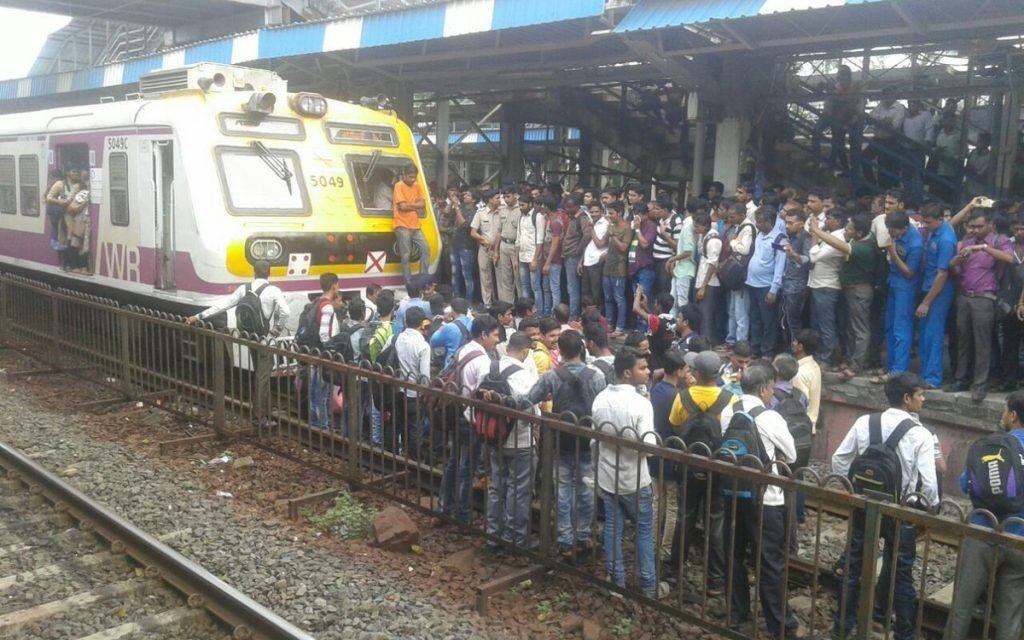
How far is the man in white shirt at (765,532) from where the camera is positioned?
15.7 ft

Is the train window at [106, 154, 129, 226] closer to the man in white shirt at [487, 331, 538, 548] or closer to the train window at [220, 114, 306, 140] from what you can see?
the train window at [220, 114, 306, 140]

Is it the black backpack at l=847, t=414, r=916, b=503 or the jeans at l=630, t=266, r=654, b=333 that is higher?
the jeans at l=630, t=266, r=654, b=333


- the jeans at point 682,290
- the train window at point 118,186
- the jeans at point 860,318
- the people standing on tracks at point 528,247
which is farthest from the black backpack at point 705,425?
the train window at point 118,186

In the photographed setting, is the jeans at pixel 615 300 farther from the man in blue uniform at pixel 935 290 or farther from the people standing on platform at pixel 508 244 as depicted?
the man in blue uniform at pixel 935 290

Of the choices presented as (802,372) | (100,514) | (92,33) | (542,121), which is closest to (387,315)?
(100,514)

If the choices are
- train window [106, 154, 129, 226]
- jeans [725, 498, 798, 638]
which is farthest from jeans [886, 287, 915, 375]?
train window [106, 154, 129, 226]

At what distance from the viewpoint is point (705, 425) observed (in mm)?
5125

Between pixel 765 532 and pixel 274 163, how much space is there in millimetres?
6349

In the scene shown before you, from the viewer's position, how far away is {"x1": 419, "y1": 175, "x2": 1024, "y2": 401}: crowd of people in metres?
7.56

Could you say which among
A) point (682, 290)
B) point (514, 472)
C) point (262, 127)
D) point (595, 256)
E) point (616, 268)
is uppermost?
point (262, 127)

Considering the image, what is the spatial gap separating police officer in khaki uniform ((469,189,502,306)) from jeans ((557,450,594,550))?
6.29 meters

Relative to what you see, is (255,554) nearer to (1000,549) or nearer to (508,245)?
(1000,549)

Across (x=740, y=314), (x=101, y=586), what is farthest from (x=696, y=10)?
(x=101, y=586)

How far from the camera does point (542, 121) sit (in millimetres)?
17250
